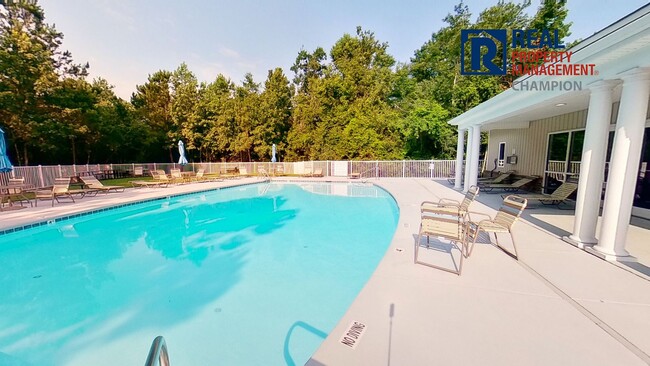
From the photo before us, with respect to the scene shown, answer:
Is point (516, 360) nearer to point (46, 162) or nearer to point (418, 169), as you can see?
point (418, 169)

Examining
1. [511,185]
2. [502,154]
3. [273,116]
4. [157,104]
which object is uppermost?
[157,104]

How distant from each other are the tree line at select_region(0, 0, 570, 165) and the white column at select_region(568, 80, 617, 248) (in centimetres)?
1474

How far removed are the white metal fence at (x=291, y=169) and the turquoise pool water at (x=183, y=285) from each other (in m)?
8.74

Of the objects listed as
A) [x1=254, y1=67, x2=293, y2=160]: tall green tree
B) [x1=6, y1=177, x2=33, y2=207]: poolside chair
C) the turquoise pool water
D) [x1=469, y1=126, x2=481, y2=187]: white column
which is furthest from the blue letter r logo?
[x1=254, y1=67, x2=293, y2=160]: tall green tree

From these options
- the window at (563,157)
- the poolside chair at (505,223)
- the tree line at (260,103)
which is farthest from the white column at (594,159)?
the tree line at (260,103)

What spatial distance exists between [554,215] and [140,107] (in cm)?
3180

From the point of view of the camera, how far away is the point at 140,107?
25438mm

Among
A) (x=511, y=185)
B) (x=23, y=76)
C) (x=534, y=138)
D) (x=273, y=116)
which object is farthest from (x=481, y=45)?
(x=23, y=76)

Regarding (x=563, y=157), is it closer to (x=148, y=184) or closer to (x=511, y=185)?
(x=511, y=185)

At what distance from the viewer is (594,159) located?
12.7ft

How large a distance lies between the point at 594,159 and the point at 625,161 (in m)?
0.51

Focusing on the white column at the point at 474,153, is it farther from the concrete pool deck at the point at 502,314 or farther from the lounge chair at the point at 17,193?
the lounge chair at the point at 17,193

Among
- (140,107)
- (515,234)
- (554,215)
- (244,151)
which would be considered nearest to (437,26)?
(244,151)

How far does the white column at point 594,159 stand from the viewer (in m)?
3.79
